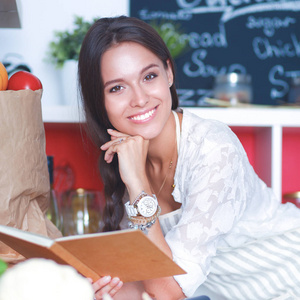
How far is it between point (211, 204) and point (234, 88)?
731 mm

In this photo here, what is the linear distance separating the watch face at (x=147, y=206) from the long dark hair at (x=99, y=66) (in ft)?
1.01

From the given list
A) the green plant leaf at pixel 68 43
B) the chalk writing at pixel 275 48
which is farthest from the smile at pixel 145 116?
the chalk writing at pixel 275 48

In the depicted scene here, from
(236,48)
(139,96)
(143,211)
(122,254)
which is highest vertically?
(236,48)

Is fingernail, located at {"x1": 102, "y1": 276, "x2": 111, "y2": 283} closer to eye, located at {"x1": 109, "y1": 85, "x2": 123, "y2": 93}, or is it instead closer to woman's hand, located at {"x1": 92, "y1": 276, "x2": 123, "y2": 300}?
woman's hand, located at {"x1": 92, "y1": 276, "x2": 123, "y2": 300}

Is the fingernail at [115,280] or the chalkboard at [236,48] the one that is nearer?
the fingernail at [115,280]

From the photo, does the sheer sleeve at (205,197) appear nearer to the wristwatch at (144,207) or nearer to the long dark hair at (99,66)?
the wristwatch at (144,207)

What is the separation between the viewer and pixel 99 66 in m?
1.11

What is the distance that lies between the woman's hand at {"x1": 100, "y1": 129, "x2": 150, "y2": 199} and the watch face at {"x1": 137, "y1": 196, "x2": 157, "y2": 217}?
4cm

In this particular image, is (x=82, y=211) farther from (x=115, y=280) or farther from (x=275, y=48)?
(x=275, y=48)

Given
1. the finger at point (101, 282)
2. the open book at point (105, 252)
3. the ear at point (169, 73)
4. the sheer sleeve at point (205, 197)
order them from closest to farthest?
the open book at point (105, 252) → the finger at point (101, 282) → the sheer sleeve at point (205, 197) → the ear at point (169, 73)

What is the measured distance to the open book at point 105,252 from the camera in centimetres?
48

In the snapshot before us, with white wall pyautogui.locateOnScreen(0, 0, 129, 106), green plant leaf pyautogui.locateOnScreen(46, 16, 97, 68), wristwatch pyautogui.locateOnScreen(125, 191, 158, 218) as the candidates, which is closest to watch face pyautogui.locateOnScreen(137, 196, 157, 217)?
wristwatch pyautogui.locateOnScreen(125, 191, 158, 218)

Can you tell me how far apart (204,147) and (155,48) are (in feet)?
0.95

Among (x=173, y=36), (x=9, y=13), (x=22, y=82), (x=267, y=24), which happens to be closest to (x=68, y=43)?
(x=173, y=36)
